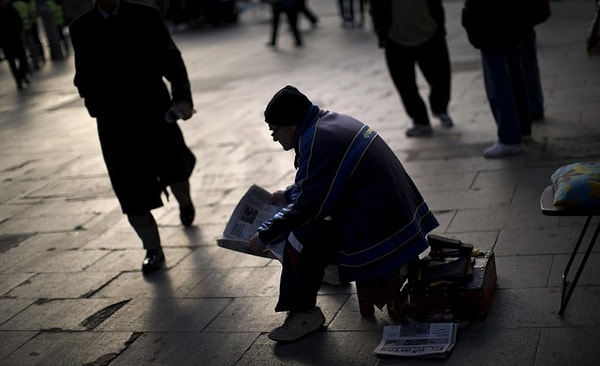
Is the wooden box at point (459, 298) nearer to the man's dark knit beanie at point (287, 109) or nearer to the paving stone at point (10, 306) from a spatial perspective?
the man's dark knit beanie at point (287, 109)

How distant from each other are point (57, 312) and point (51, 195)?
3.14 metres

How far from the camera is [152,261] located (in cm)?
611

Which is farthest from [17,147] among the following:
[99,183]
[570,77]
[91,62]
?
[570,77]

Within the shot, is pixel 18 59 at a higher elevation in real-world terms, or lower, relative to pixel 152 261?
lower

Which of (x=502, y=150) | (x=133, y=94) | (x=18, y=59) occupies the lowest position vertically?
(x=18, y=59)

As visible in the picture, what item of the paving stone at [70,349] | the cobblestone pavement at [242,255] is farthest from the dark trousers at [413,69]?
the paving stone at [70,349]

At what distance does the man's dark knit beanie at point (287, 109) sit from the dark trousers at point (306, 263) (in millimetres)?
529

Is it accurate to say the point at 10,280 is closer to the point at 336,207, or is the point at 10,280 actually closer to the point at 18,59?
the point at 336,207

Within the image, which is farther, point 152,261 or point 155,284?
point 152,261

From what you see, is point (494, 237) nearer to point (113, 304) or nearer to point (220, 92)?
point (113, 304)

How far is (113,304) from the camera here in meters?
5.59

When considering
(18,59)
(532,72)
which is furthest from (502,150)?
(18,59)

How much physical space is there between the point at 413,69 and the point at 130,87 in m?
3.55

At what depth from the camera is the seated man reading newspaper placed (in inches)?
175
